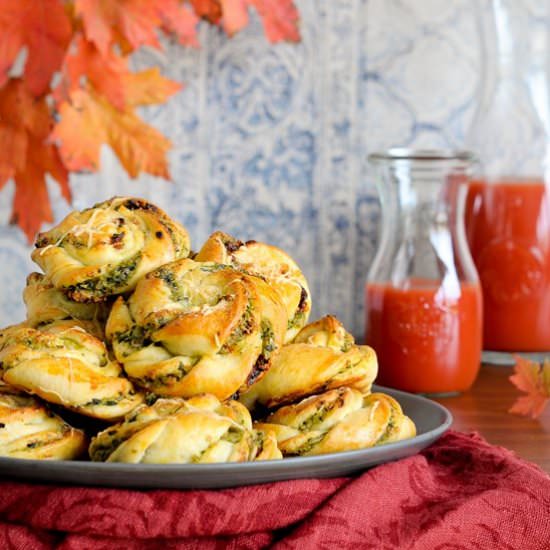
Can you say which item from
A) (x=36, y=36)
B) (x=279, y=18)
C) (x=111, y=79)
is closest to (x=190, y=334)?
(x=36, y=36)

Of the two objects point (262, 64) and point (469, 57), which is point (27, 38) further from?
point (469, 57)

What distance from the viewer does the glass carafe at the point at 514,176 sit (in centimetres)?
149

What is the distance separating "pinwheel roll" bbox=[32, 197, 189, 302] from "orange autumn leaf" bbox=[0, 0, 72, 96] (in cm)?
65

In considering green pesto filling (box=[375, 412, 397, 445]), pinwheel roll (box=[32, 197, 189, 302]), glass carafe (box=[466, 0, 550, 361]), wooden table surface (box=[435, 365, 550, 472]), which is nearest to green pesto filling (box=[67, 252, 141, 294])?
pinwheel roll (box=[32, 197, 189, 302])

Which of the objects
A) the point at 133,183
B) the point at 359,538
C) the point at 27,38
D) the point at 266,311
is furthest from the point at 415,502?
the point at 133,183

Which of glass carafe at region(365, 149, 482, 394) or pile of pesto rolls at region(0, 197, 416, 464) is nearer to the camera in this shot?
pile of pesto rolls at region(0, 197, 416, 464)

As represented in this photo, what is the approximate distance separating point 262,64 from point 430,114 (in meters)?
0.32

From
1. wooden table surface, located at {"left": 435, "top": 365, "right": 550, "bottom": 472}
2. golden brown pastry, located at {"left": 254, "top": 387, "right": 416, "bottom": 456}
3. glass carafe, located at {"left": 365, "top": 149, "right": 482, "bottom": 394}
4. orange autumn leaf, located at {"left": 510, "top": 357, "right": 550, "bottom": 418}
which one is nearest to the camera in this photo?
golden brown pastry, located at {"left": 254, "top": 387, "right": 416, "bottom": 456}

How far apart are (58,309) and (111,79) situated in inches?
32.8

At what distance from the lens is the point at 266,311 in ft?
2.57

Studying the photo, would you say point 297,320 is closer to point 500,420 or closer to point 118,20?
point 500,420

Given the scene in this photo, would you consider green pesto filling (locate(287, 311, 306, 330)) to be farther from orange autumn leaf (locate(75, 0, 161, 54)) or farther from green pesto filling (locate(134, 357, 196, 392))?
orange autumn leaf (locate(75, 0, 161, 54))

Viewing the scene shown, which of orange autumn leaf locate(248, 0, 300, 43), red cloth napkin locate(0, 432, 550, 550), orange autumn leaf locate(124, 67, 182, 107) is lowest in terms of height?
red cloth napkin locate(0, 432, 550, 550)

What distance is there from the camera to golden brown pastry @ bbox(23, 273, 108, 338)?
0.83m
